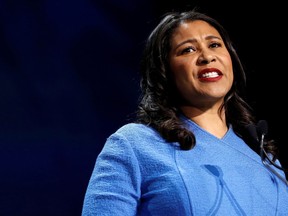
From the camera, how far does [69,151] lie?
2270 millimetres

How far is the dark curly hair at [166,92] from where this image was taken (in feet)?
4.31

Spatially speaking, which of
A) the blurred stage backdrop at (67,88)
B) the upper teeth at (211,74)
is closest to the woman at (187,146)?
the upper teeth at (211,74)

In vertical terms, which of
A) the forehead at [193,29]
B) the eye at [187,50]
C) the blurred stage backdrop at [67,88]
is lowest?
the blurred stage backdrop at [67,88]

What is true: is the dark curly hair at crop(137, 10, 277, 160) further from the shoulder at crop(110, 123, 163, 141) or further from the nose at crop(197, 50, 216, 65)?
the nose at crop(197, 50, 216, 65)

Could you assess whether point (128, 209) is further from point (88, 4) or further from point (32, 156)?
point (88, 4)

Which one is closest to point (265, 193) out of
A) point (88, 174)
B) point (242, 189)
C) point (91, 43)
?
point (242, 189)

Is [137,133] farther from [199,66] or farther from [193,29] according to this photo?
[193,29]

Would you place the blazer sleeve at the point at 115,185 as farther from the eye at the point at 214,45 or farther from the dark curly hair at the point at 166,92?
the eye at the point at 214,45

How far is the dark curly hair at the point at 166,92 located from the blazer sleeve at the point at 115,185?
0.49ft

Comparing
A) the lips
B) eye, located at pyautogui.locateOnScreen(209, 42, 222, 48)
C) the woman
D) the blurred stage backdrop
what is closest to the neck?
the woman

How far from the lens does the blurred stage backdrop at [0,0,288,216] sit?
215 cm

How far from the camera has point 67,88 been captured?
230cm

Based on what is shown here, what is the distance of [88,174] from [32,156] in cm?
31

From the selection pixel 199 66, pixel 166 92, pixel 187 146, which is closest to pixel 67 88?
pixel 166 92
